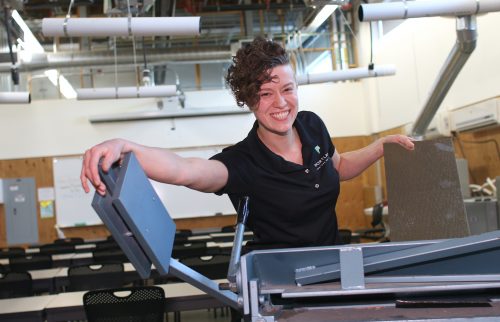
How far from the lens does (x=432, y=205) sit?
1980 millimetres

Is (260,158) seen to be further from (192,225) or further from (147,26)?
(192,225)

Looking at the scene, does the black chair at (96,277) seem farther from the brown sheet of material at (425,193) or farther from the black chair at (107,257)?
the brown sheet of material at (425,193)

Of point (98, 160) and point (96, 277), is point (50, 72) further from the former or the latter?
point (98, 160)

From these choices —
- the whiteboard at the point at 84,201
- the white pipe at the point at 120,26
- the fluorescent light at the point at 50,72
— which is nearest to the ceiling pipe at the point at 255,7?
the whiteboard at the point at 84,201

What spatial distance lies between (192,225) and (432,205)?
9347 mm

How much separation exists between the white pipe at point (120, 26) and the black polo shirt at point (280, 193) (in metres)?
3.80

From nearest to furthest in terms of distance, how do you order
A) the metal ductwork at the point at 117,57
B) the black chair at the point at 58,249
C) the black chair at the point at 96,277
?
the black chair at the point at 96,277
the black chair at the point at 58,249
the metal ductwork at the point at 117,57

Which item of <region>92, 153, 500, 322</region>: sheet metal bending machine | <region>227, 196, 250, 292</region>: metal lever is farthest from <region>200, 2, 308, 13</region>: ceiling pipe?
<region>92, 153, 500, 322</region>: sheet metal bending machine

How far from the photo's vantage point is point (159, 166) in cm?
119

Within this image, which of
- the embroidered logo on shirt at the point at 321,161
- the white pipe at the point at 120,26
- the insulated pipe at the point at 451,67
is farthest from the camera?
the insulated pipe at the point at 451,67

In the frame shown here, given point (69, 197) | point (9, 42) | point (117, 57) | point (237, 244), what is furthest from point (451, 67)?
point (69, 197)

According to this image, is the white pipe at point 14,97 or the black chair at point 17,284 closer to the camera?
the black chair at point 17,284

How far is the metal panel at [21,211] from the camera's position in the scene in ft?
35.7

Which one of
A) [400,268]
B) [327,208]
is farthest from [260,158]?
[400,268]
